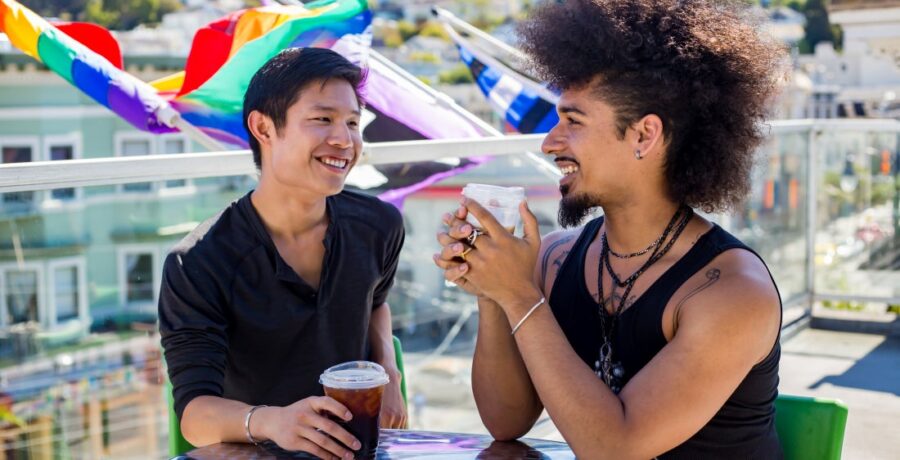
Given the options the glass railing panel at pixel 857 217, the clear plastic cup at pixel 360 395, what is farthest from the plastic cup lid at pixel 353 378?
the glass railing panel at pixel 857 217

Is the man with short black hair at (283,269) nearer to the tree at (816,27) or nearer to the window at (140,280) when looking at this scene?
the window at (140,280)

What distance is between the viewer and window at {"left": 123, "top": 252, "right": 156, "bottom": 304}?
11.2 feet

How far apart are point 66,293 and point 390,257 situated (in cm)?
409

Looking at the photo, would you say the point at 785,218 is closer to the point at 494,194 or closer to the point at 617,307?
the point at 617,307

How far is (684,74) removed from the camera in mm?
1810

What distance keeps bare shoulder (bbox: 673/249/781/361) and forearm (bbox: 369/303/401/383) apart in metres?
0.78

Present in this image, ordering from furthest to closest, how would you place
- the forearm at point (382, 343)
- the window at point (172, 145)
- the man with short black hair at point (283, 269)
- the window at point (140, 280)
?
1. the window at point (172, 145)
2. the window at point (140, 280)
3. the forearm at point (382, 343)
4. the man with short black hair at point (283, 269)

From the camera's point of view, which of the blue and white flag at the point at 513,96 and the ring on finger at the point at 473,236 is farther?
the blue and white flag at the point at 513,96

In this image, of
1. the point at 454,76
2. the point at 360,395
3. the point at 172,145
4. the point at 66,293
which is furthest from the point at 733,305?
the point at 454,76

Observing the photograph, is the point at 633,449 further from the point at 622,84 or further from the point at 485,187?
the point at 622,84

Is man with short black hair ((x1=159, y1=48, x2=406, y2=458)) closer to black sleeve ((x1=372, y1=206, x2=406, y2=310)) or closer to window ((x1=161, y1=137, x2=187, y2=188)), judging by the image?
black sleeve ((x1=372, y1=206, x2=406, y2=310))

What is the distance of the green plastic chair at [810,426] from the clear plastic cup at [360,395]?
0.75 m

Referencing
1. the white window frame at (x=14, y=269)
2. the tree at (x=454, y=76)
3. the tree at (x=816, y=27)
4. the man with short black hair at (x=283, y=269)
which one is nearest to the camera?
the man with short black hair at (x=283, y=269)

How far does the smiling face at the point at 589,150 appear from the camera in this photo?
6.01ft
